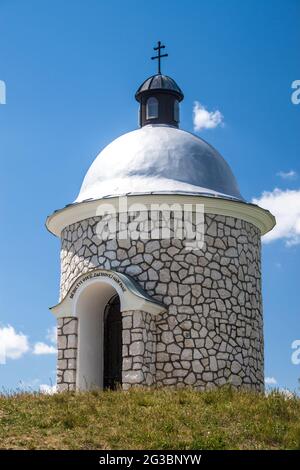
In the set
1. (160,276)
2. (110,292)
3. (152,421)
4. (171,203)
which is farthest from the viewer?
(110,292)

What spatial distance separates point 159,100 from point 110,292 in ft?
19.2

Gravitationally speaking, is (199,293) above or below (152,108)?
below

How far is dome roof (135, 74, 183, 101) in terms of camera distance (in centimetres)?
2061

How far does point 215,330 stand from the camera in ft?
55.5

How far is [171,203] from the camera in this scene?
1720cm

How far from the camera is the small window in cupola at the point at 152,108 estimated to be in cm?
2041

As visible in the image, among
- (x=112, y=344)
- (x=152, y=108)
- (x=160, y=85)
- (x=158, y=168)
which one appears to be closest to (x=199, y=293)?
(x=112, y=344)

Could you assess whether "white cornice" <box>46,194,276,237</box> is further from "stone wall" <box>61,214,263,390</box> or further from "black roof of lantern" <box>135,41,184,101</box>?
"black roof of lantern" <box>135,41,184,101</box>

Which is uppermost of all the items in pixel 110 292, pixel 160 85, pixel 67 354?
pixel 160 85

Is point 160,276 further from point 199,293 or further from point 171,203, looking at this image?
point 171,203

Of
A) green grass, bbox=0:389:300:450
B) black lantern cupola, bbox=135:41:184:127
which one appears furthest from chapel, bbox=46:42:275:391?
green grass, bbox=0:389:300:450

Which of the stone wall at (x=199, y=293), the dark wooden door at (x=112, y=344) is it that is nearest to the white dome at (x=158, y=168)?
the stone wall at (x=199, y=293)

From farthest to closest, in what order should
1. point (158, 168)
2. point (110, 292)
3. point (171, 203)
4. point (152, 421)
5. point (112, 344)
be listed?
1. point (158, 168)
2. point (112, 344)
3. point (110, 292)
4. point (171, 203)
5. point (152, 421)
